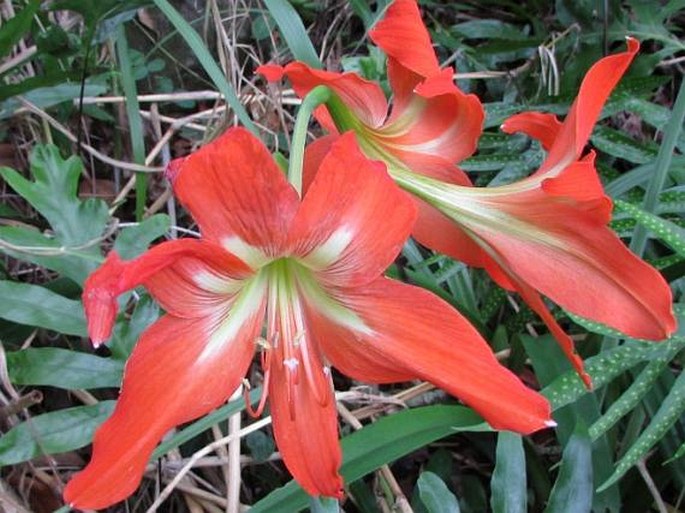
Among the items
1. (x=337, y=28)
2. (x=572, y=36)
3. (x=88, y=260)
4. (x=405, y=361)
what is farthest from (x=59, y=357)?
(x=572, y=36)

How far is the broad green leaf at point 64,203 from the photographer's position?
1.37 metres

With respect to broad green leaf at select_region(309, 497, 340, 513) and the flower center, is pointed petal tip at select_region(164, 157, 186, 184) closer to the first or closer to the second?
the flower center

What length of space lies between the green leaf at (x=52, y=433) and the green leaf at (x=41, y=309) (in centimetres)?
11

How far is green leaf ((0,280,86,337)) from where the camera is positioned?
1.27 meters

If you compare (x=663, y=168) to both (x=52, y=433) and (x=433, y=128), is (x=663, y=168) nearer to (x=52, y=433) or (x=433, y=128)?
(x=433, y=128)

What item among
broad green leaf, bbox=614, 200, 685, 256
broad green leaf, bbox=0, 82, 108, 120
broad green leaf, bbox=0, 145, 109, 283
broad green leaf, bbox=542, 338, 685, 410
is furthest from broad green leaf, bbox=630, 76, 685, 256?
broad green leaf, bbox=0, 82, 108, 120

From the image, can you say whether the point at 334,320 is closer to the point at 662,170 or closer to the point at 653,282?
the point at 653,282

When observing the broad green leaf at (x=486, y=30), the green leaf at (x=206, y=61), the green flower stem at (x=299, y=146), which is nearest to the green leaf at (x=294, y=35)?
the green leaf at (x=206, y=61)

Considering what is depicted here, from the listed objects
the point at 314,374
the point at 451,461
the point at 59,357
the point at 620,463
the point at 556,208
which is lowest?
the point at 451,461

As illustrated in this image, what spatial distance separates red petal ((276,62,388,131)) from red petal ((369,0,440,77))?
0.17 feet

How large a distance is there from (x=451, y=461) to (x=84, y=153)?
928 millimetres

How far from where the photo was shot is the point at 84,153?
6.20 ft

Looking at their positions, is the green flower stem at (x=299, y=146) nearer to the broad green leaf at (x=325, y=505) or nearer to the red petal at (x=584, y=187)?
the red petal at (x=584, y=187)

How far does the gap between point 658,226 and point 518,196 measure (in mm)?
427
